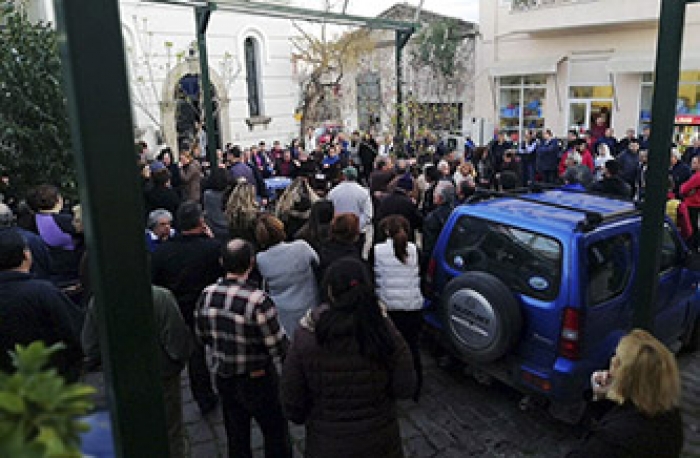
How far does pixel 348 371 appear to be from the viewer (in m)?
2.69

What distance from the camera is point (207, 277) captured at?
4.44m

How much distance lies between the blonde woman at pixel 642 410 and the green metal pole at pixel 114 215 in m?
1.82

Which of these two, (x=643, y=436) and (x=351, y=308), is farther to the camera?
(x=351, y=308)

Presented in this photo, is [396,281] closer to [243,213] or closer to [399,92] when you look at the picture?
[243,213]

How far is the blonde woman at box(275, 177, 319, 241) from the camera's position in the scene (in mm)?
6293

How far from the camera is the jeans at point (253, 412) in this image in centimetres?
356

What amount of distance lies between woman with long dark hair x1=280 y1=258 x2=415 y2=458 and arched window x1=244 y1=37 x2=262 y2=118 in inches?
684

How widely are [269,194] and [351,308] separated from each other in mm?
8986

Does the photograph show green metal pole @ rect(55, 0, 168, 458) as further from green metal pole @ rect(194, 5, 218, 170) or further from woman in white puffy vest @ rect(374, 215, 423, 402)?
green metal pole @ rect(194, 5, 218, 170)

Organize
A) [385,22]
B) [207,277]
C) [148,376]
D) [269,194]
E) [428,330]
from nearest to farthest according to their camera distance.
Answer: [148,376] < [207,277] < [428,330] < [385,22] < [269,194]

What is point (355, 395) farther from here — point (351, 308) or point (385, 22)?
point (385, 22)

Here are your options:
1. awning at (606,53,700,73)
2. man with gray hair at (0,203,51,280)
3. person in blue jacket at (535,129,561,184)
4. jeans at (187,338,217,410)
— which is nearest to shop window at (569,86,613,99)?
awning at (606,53,700,73)

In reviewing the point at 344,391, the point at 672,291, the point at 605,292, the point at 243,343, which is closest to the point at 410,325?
the point at 605,292

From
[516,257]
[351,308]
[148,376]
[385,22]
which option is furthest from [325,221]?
[385,22]
